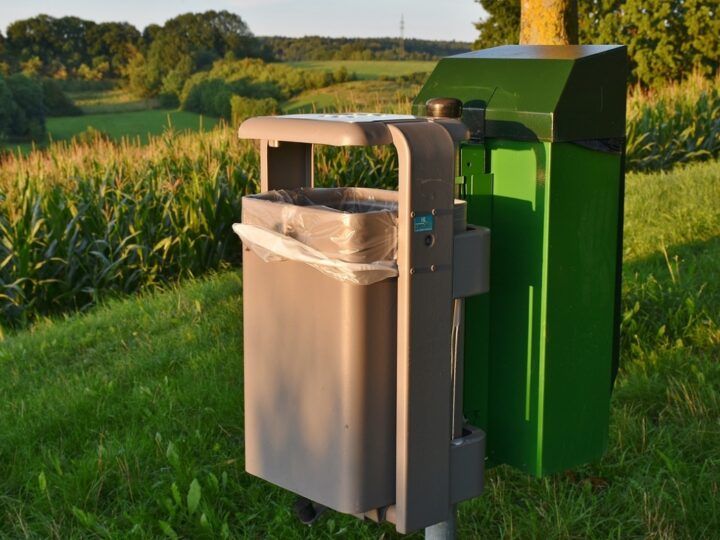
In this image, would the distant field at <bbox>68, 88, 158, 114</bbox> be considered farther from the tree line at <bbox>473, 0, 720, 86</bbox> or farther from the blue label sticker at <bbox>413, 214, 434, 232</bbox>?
the blue label sticker at <bbox>413, 214, 434, 232</bbox>

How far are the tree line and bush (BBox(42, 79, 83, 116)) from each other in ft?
80.2

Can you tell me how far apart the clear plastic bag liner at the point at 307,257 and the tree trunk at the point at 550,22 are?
4.64m

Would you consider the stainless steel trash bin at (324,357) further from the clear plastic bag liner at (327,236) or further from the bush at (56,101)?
the bush at (56,101)

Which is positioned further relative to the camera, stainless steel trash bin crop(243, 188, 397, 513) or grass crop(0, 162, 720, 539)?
grass crop(0, 162, 720, 539)

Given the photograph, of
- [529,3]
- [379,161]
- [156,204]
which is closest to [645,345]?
[529,3]

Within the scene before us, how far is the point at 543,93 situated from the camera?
2.52 metres

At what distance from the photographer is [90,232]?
852 cm

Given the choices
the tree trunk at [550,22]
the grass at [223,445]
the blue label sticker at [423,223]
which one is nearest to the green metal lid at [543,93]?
the blue label sticker at [423,223]

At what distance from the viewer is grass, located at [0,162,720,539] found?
337cm

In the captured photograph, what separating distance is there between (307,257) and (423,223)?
30 centimetres

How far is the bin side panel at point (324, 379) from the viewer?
237cm

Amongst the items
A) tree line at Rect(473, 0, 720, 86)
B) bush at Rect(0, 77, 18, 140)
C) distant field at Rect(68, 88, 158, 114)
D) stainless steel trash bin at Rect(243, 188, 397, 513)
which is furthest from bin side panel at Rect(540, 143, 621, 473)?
distant field at Rect(68, 88, 158, 114)

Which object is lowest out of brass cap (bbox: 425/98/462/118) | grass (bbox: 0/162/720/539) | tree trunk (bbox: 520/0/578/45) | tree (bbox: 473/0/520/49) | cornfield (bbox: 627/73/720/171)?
grass (bbox: 0/162/720/539)

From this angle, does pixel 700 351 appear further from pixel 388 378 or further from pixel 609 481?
pixel 388 378
